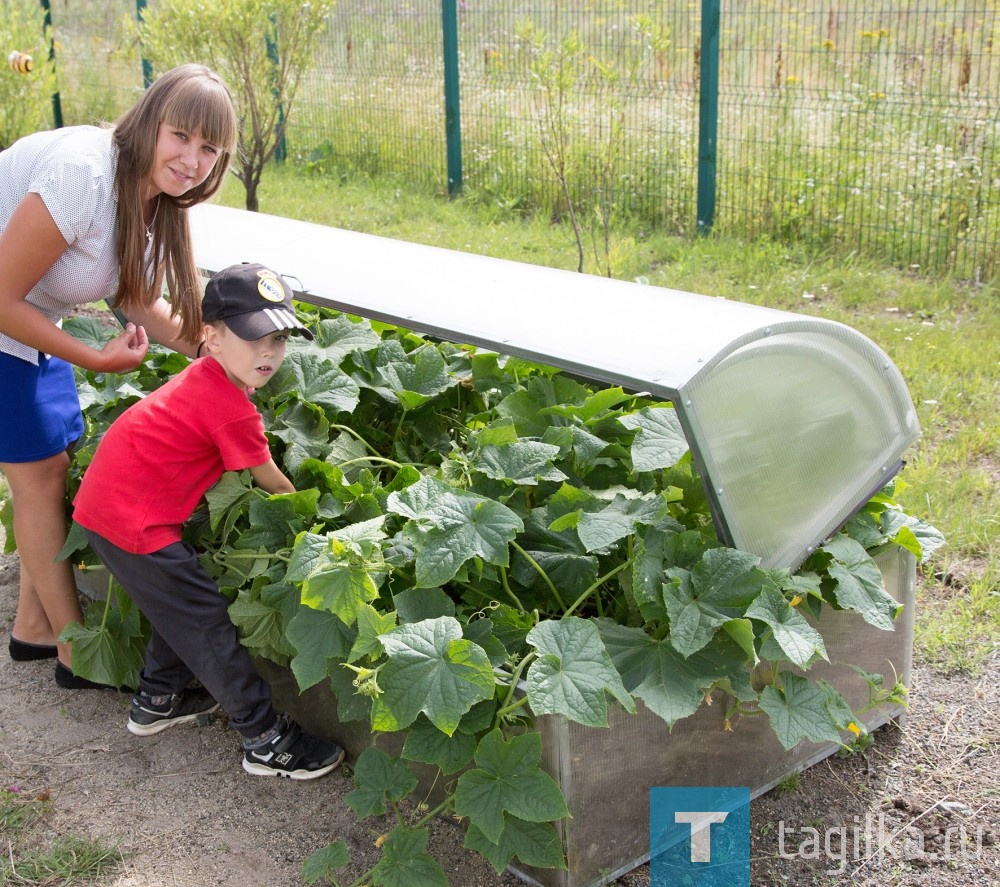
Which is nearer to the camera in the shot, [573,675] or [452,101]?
[573,675]

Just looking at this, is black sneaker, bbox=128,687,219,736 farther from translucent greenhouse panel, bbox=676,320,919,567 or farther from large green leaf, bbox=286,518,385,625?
translucent greenhouse panel, bbox=676,320,919,567

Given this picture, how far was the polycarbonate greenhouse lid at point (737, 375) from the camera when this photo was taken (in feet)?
8.27

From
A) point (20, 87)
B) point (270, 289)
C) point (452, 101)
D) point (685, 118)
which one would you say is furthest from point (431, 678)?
point (452, 101)

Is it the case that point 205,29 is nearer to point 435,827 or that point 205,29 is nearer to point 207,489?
point 207,489

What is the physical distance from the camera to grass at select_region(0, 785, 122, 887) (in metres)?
2.60

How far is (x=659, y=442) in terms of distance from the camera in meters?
2.67

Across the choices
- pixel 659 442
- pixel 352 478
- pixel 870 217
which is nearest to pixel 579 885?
pixel 659 442

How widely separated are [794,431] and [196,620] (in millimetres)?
1466

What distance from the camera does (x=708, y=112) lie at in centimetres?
763

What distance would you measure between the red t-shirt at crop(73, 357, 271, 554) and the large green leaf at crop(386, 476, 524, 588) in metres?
0.42

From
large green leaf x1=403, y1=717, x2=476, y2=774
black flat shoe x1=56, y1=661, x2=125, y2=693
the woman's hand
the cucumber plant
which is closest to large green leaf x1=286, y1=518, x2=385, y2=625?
the cucumber plant

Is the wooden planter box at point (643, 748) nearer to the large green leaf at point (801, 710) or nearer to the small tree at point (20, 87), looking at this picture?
the large green leaf at point (801, 710)

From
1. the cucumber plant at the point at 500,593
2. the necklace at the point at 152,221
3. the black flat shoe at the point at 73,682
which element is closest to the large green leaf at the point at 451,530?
the cucumber plant at the point at 500,593

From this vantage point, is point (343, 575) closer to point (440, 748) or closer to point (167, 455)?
point (440, 748)
